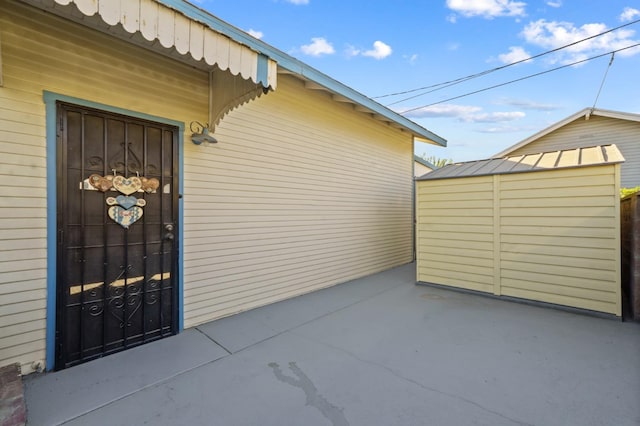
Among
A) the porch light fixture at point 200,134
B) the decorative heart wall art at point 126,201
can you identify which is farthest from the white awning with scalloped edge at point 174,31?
the decorative heart wall art at point 126,201

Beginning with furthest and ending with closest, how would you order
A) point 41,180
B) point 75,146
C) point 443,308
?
point 443,308, point 75,146, point 41,180

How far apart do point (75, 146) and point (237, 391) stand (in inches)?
95.0

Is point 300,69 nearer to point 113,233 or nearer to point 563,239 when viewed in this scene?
point 113,233

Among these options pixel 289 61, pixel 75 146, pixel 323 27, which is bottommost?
pixel 75 146

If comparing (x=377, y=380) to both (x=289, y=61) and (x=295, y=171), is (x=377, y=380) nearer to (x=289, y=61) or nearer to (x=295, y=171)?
(x=295, y=171)

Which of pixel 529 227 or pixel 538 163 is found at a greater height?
pixel 538 163

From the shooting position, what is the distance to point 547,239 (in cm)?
380

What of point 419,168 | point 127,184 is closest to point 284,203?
point 127,184

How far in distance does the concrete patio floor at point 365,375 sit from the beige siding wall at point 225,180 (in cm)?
61

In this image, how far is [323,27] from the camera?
24.4 feet

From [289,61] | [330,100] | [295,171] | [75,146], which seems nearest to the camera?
[75,146]

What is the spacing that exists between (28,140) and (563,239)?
574 centimetres

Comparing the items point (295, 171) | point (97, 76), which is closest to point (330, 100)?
point (295, 171)

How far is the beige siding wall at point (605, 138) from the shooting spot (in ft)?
27.0
